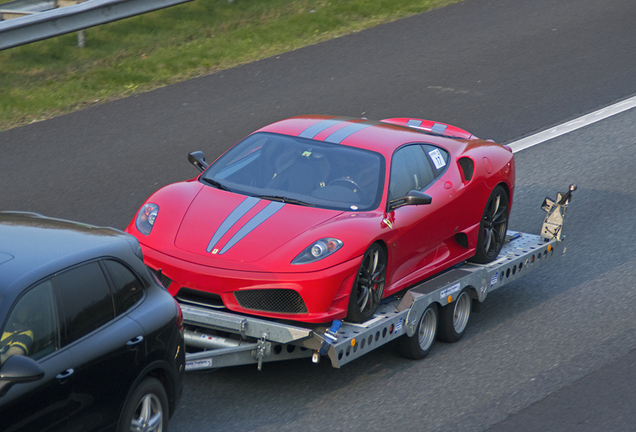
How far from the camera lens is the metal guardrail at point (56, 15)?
12.9m

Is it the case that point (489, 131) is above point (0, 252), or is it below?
below

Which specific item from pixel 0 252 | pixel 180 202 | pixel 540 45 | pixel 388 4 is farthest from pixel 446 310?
pixel 388 4

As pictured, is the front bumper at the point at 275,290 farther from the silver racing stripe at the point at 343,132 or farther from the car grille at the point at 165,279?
the silver racing stripe at the point at 343,132

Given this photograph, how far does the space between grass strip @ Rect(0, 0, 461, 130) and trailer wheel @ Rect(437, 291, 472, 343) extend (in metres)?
6.90

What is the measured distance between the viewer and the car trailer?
6328mm

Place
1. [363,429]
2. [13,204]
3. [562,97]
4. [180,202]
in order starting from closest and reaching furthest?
[363,429] → [180,202] → [13,204] → [562,97]

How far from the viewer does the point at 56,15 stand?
1326 centimetres

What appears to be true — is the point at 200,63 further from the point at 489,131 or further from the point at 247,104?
the point at 489,131

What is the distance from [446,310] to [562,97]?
7435 millimetres

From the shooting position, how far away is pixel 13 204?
32.4 ft

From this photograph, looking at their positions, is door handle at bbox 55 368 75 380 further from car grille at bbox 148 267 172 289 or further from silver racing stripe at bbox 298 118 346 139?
silver racing stripe at bbox 298 118 346 139

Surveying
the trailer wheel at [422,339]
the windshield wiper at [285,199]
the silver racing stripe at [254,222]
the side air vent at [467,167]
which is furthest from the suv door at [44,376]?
the side air vent at [467,167]

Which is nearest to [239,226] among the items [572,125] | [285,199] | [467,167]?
[285,199]

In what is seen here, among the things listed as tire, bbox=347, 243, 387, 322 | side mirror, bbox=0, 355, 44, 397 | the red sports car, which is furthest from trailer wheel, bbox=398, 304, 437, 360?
side mirror, bbox=0, 355, 44, 397
